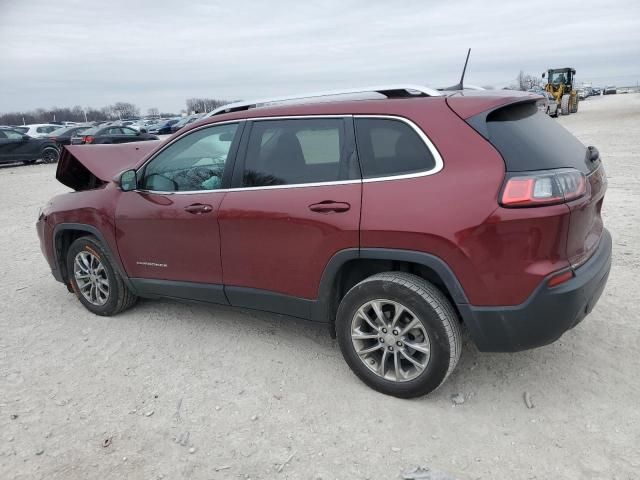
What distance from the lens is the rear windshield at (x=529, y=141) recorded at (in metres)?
2.63

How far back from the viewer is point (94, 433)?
288cm

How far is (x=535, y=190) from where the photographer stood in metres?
2.52

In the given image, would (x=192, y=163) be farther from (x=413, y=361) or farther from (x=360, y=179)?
(x=413, y=361)

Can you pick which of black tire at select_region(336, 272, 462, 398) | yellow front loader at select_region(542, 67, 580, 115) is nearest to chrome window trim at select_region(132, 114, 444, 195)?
black tire at select_region(336, 272, 462, 398)

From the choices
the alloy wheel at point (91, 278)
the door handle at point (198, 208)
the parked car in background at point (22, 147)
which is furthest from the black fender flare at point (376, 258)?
the parked car in background at point (22, 147)

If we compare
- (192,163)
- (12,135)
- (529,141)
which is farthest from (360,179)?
(12,135)

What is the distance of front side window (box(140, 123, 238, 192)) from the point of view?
3.69m

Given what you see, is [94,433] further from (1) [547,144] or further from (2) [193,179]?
(1) [547,144]

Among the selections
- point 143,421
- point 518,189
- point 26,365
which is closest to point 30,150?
point 26,365

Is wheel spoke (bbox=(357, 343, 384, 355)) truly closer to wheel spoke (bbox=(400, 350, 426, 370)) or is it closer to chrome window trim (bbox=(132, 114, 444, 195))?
wheel spoke (bbox=(400, 350, 426, 370))

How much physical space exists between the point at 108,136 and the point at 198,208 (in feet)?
65.2

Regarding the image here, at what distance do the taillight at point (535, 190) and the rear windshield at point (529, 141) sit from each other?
0.06 metres

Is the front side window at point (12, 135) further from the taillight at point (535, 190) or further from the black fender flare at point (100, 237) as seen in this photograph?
the taillight at point (535, 190)

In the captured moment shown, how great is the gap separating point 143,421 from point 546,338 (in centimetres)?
229
